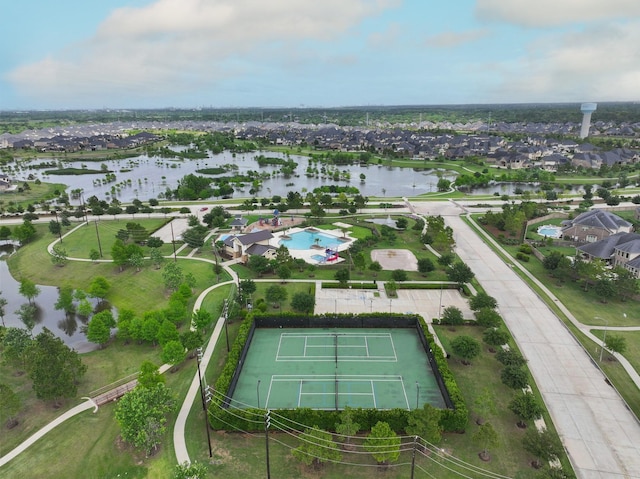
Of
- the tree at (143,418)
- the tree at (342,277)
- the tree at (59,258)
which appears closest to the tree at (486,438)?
the tree at (143,418)

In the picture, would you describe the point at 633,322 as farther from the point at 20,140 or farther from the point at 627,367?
the point at 20,140

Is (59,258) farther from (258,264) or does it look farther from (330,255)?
(330,255)

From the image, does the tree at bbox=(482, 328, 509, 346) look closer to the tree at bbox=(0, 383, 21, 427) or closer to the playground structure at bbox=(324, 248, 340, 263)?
the playground structure at bbox=(324, 248, 340, 263)

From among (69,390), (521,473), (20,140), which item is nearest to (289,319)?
(69,390)

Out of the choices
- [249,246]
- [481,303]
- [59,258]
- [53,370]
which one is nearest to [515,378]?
[481,303]

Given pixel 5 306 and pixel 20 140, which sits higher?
pixel 20 140
